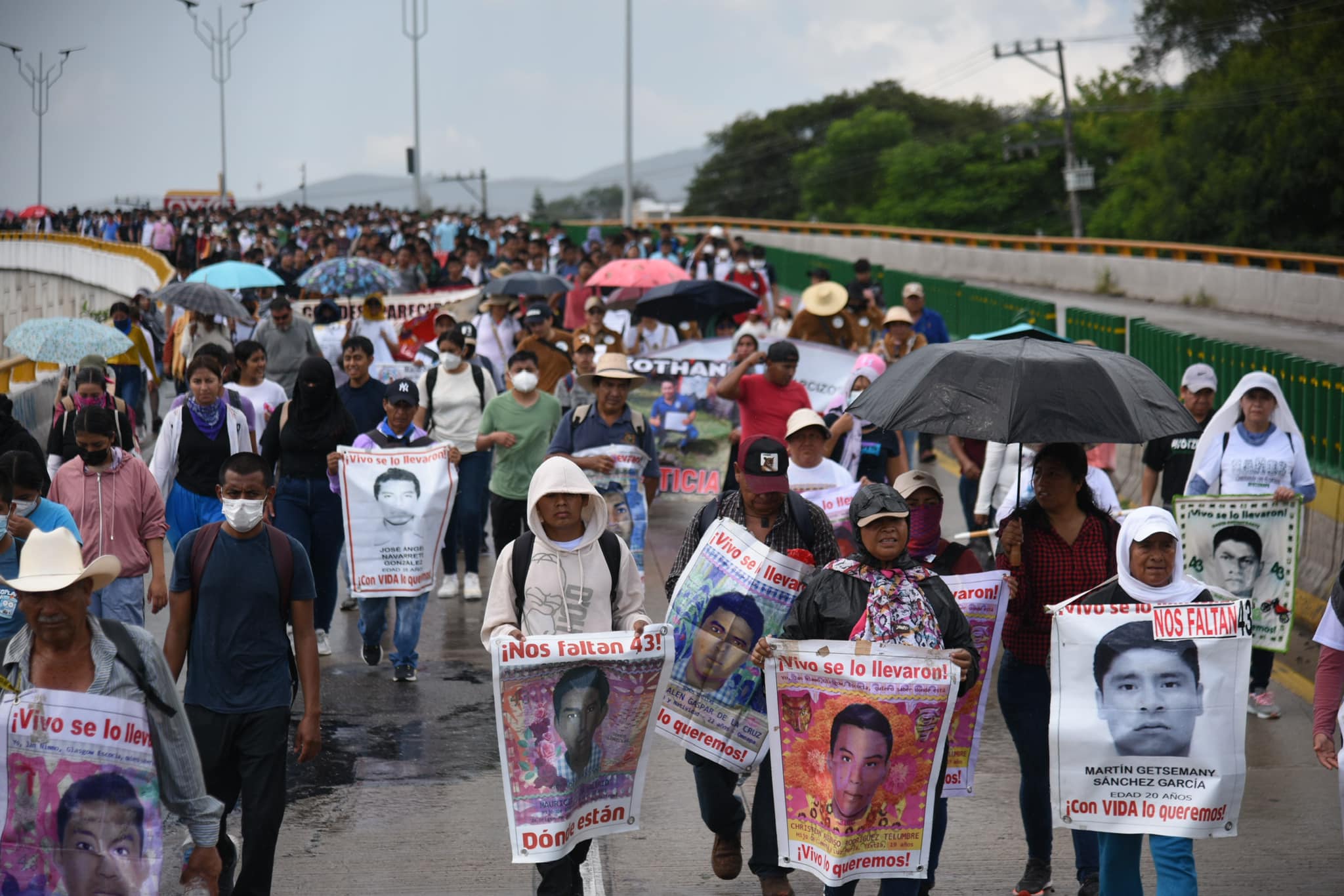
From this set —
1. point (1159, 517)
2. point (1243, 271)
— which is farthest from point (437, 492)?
point (1243, 271)

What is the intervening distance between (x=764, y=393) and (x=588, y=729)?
5573 millimetres

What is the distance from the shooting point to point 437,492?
976 cm

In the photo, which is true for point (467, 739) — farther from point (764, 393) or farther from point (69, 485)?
point (764, 393)

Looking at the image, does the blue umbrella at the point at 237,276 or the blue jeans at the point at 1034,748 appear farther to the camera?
the blue umbrella at the point at 237,276

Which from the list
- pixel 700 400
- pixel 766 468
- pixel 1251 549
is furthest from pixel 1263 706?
pixel 700 400

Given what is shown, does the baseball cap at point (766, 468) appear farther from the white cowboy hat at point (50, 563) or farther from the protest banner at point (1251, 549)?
the protest banner at point (1251, 549)

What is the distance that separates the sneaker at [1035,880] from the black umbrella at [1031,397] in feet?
5.52

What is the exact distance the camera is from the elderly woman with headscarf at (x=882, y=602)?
5.45 metres

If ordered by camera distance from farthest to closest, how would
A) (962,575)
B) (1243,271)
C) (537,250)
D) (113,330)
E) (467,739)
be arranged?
(1243,271) < (537,250) < (113,330) < (467,739) < (962,575)

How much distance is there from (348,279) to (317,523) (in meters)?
8.86

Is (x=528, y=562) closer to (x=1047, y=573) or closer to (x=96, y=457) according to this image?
(x=1047, y=573)

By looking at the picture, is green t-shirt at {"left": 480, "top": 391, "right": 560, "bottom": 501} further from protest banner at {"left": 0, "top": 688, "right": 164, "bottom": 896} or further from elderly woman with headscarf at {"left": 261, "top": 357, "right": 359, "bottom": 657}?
protest banner at {"left": 0, "top": 688, "right": 164, "bottom": 896}

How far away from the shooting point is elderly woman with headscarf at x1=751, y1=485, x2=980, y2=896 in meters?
5.45

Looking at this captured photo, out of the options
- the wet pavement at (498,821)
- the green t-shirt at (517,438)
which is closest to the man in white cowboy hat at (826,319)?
the green t-shirt at (517,438)
